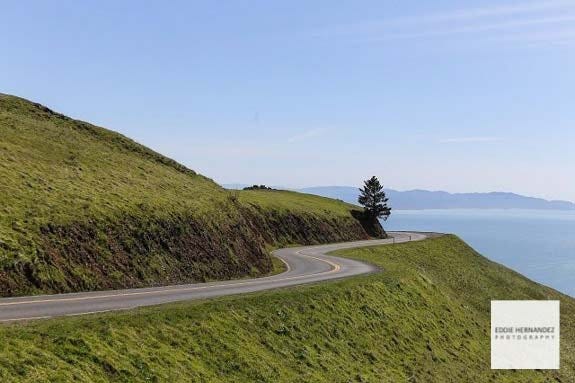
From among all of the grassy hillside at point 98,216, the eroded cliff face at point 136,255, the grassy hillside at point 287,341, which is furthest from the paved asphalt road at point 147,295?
the grassy hillside at point 287,341

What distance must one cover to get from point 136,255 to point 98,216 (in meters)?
3.70

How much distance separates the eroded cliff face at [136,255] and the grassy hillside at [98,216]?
72 mm

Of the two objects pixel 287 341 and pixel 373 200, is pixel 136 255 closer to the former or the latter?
pixel 287 341

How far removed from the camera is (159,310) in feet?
74.2

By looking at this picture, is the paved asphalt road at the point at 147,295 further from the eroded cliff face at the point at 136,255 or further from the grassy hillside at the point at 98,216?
the grassy hillside at the point at 98,216

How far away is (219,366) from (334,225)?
65.6 meters

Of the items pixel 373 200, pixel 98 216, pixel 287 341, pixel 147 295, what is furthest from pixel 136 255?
pixel 373 200

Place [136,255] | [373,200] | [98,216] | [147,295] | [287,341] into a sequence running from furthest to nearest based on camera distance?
1. [373,200]
2. [98,216]
3. [136,255]
4. [147,295]
5. [287,341]

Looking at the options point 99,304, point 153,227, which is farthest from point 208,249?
point 99,304

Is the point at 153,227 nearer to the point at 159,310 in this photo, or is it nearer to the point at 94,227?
the point at 94,227

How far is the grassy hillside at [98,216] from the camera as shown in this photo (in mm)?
27391

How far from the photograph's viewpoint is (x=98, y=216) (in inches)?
1291

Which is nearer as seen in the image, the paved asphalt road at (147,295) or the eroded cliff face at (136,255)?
the paved asphalt road at (147,295)

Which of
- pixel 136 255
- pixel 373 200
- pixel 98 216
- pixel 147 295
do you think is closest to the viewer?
pixel 147 295
